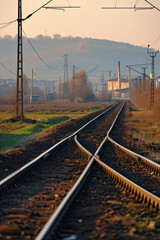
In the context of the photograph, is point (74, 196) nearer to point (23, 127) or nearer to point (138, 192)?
point (138, 192)

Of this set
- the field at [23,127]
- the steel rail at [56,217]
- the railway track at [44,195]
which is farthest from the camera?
the field at [23,127]

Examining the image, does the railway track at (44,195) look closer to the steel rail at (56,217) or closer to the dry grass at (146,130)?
the steel rail at (56,217)

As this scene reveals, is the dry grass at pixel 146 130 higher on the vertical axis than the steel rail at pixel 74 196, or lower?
lower

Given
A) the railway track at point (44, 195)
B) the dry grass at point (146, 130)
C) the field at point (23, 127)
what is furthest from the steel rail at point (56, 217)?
the dry grass at point (146, 130)

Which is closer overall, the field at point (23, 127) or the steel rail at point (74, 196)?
the steel rail at point (74, 196)

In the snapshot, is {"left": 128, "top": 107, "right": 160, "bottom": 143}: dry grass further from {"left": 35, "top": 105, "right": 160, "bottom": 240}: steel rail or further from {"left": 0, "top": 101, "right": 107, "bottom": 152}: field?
{"left": 35, "top": 105, "right": 160, "bottom": 240}: steel rail

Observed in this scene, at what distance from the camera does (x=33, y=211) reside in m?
5.80

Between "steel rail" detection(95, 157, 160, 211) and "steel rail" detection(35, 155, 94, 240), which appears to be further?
"steel rail" detection(95, 157, 160, 211)

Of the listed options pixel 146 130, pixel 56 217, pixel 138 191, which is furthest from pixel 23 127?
pixel 56 217

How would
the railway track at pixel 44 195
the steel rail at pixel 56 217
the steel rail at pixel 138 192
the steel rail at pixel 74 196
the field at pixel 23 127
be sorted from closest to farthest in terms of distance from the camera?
the steel rail at pixel 56 217 → the steel rail at pixel 74 196 → the railway track at pixel 44 195 → the steel rail at pixel 138 192 → the field at pixel 23 127

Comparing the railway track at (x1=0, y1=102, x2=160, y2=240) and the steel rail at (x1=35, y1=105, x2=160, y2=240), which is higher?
the steel rail at (x1=35, y1=105, x2=160, y2=240)

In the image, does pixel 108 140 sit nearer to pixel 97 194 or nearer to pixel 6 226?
pixel 97 194

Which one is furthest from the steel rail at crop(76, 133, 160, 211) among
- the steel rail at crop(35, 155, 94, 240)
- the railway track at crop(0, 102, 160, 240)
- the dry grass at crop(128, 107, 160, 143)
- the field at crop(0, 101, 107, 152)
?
the dry grass at crop(128, 107, 160, 143)

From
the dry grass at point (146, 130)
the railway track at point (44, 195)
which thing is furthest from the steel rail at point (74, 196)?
the dry grass at point (146, 130)
